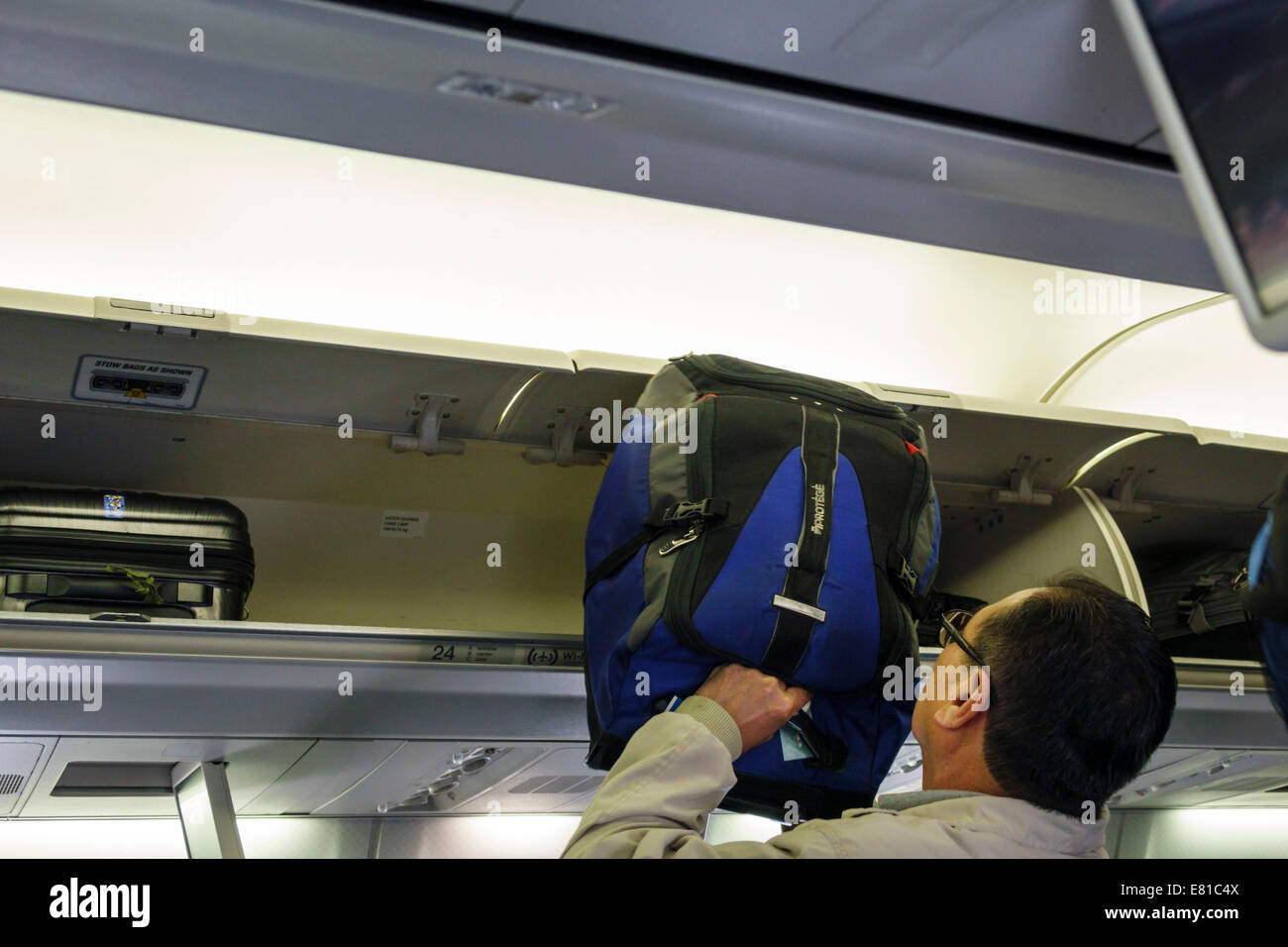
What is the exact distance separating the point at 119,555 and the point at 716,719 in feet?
4.73

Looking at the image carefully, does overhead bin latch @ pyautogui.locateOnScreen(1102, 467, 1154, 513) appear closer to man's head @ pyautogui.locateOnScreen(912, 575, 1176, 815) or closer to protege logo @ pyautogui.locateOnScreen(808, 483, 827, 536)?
man's head @ pyautogui.locateOnScreen(912, 575, 1176, 815)

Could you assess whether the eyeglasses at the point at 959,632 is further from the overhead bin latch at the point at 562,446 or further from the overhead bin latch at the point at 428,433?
the overhead bin latch at the point at 428,433

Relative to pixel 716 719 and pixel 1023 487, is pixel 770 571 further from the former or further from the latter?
pixel 1023 487

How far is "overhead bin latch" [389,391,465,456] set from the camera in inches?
114

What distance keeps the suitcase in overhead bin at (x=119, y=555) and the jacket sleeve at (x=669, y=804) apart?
3.98ft

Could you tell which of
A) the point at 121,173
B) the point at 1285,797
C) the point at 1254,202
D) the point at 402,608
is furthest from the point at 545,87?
the point at 1285,797

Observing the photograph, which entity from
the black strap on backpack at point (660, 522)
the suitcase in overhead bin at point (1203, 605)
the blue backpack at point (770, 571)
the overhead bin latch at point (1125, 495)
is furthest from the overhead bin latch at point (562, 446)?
the suitcase in overhead bin at point (1203, 605)

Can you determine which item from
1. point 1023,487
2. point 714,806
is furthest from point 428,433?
point 1023,487

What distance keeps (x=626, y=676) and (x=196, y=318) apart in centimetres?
111

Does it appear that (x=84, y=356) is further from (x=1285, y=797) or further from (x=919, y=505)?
(x=1285, y=797)

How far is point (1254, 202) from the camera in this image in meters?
0.99

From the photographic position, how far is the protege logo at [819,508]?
2.36 m
